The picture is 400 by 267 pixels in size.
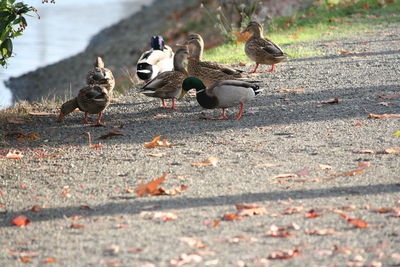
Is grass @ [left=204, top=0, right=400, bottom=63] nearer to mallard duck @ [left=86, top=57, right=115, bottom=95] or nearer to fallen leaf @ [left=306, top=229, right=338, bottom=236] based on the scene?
mallard duck @ [left=86, top=57, right=115, bottom=95]

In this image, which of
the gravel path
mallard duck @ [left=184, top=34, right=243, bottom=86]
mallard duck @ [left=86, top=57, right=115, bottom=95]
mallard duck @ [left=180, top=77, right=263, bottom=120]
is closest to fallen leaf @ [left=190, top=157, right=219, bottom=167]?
the gravel path

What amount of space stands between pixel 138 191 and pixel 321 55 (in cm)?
851

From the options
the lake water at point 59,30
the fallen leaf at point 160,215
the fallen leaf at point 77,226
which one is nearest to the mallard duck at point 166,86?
the fallen leaf at point 160,215

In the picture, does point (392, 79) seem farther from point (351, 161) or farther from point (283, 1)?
point (283, 1)

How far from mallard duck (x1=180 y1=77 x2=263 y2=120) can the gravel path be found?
0.26m

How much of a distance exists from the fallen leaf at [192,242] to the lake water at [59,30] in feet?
48.0

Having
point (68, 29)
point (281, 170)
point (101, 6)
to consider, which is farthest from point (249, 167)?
point (101, 6)

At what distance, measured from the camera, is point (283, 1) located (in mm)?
24312

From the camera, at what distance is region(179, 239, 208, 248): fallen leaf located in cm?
533

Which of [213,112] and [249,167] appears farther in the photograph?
[213,112]

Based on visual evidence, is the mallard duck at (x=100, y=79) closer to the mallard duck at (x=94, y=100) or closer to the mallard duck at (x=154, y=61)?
the mallard duck at (x=94, y=100)

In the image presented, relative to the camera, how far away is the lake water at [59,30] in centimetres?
2680

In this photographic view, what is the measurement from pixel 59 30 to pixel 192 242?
101 ft

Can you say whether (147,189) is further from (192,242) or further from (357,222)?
(357,222)
